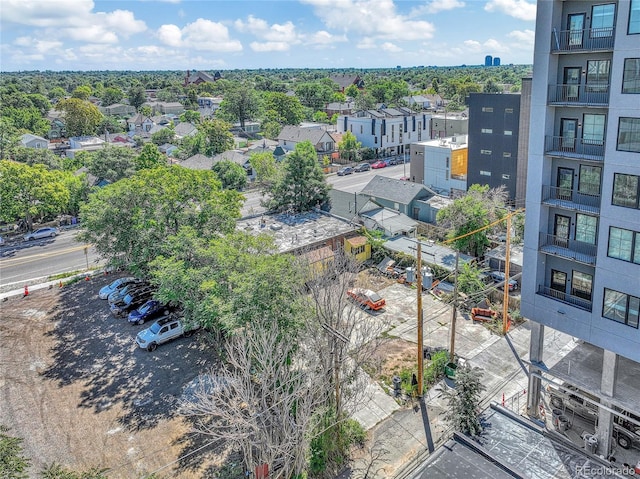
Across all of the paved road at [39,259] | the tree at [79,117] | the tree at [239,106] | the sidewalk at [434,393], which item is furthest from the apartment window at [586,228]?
the tree at [79,117]

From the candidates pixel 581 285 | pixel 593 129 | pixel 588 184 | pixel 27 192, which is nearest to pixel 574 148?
pixel 593 129

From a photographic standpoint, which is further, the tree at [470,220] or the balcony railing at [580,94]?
the tree at [470,220]

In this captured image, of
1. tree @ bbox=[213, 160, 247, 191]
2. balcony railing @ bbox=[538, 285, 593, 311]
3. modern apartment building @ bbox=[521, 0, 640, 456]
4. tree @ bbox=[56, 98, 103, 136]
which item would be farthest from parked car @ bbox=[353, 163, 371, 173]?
tree @ bbox=[56, 98, 103, 136]

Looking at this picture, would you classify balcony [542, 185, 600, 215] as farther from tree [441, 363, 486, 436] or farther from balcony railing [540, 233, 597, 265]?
tree [441, 363, 486, 436]

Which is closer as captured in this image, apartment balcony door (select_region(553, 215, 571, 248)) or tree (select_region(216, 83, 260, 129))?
apartment balcony door (select_region(553, 215, 571, 248))

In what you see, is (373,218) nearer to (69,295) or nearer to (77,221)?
(69,295)

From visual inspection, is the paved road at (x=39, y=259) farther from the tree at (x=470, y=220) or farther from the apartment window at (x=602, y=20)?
the apartment window at (x=602, y=20)
